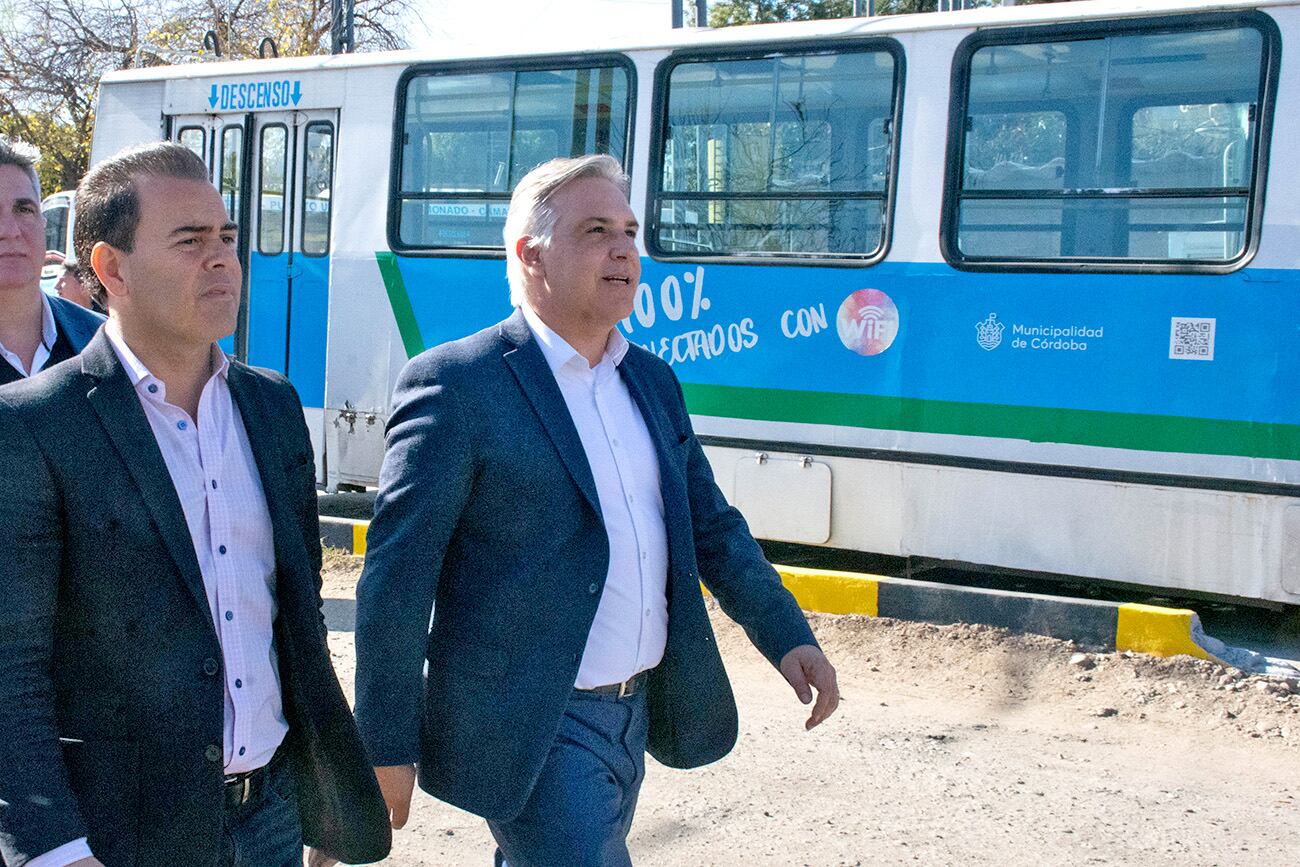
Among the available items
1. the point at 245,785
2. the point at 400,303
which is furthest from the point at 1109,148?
the point at 245,785

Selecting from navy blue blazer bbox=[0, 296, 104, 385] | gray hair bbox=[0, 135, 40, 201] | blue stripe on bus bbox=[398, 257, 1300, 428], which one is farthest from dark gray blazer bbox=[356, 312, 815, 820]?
blue stripe on bus bbox=[398, 257, 1300, 428]

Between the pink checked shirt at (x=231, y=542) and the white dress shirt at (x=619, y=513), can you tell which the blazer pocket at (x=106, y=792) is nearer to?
the pink checked shirt at (x=231, y=542)

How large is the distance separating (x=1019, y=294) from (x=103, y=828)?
5.57 meters

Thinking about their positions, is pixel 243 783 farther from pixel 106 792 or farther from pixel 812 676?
pixel 812 676

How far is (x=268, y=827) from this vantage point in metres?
2.28

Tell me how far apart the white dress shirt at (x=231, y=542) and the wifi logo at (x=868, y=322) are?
518 centimetres

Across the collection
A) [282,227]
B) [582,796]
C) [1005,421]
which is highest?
[282,227]

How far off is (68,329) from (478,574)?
1.30 meters

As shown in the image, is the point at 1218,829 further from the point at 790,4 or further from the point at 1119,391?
the point at 790,4

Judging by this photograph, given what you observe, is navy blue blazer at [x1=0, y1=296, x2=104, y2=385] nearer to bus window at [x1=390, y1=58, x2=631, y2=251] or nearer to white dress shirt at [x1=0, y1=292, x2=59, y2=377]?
white dress shirt at [x1=0, y1=292, x2=59, y2=377]

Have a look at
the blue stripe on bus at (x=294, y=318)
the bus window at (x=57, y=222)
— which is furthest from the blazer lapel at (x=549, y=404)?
the bus window at (x=57, y=222)

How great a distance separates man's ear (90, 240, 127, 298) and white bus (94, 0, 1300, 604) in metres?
5.24

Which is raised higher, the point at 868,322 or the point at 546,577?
the point at 868,322

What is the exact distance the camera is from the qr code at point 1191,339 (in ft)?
21.0
